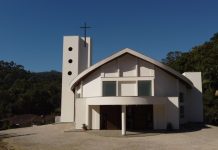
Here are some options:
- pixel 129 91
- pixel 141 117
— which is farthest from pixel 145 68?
pixel 141 117

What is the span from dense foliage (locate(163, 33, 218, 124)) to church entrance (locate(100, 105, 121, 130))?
53.8 ft

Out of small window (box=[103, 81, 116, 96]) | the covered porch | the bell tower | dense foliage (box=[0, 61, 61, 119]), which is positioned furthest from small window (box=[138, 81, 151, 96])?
dense foliage (box=[0, 61, 61, 119])

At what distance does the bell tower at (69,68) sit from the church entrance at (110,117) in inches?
410

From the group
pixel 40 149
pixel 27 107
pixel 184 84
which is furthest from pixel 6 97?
pixel 40 149

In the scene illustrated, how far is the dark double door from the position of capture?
82.4ft

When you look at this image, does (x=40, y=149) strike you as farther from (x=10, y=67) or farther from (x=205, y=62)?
(x=10, y=67)

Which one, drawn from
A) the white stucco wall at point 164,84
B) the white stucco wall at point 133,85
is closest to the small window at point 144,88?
the white stucco wall at point 133,85

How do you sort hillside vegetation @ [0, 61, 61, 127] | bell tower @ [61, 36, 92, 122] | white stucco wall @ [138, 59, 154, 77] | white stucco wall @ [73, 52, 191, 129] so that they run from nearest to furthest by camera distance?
white stucco wall @ [73, 52, 191, 129]
white stucco wall @ [138, 59, 154, 77]
bell tower @ [61, 36, 92, 122]
hillside vegetation @ [0, 61, 61, 127]

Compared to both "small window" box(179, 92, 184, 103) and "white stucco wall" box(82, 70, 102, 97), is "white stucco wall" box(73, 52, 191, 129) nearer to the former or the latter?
"white stucco wall" box(82, 70, 102, 97)

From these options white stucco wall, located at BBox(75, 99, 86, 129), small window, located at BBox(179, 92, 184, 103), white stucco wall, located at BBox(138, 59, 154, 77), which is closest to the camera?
white stucco wall, located at BBox(138, 59, 154, 77)

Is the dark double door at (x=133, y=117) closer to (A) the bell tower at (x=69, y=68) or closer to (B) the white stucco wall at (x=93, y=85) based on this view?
(B) the white stucco wall at (x=93, y=85)

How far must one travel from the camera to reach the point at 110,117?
25234 mm

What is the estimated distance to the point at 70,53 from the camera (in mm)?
35938

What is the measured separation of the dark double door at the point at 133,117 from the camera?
82.4 feet
